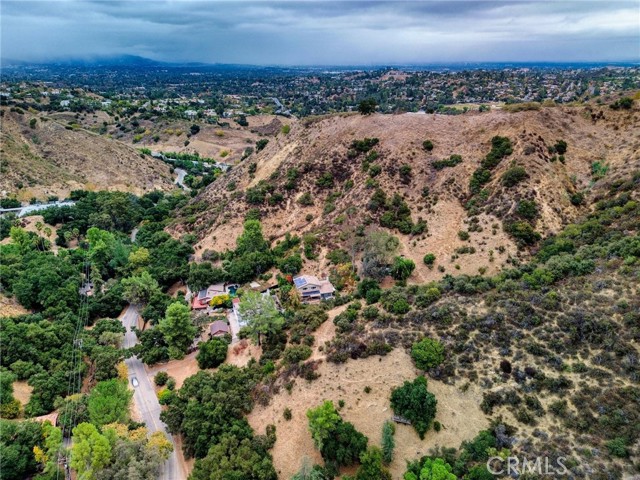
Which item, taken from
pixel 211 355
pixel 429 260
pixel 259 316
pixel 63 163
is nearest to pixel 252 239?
pixel 259 316

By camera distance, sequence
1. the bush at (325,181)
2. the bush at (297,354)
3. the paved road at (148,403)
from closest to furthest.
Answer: the paved road at (148,403), the bush at (297,354), the bush at (325,181)

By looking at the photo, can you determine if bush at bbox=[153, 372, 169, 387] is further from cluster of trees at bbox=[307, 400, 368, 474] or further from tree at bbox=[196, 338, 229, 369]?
cluster of trees at bbox=[307, 400, 368, 474]

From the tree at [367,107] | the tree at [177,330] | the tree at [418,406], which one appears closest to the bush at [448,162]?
the tree at [367,107]

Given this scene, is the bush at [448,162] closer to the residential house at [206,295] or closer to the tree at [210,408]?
the residential house at [206,295]

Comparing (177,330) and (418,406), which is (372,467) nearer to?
(418,406)

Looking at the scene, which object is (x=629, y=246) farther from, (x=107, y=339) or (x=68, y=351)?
(x=68, y=351)

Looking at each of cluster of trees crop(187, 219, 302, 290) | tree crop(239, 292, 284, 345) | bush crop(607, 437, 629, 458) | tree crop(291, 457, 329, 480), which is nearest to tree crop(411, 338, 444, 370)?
tree crop(291, 457, 329, 480)

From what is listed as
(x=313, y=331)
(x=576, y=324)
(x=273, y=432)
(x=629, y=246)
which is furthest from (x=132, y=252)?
(x=629, y=246)
